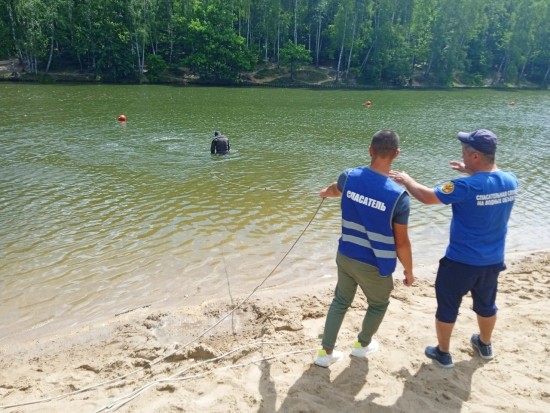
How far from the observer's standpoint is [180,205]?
37.1 ft

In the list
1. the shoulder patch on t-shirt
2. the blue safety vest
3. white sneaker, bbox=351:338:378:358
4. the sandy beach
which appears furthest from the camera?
white sneaker, bbox=351:338:378:358

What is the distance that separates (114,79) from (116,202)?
147ft

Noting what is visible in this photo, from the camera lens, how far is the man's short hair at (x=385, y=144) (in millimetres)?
3826

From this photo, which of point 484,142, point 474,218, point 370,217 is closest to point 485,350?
point 474,218

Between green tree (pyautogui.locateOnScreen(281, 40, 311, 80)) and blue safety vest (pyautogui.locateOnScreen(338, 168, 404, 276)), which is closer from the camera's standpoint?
blue safety vest (pyautogui.locateOnScreen(338, 168, 404, 276))

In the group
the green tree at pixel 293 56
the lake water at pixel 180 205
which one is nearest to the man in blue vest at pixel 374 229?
the lake water at pixel 180 205

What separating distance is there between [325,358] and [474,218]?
207 centimetres

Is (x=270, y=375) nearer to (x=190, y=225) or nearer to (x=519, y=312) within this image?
(x=519, y=312)

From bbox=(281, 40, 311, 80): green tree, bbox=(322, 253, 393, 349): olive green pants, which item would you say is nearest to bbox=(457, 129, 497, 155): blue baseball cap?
bbox=(322, 253, 393, 349): olive green pants

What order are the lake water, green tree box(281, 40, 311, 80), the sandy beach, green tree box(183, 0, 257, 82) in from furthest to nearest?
green tree box(281, 40, 311, 80)
green tree box(183, 0, 257, 82)
the lake water
the sandy beach

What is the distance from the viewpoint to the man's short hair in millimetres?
3826

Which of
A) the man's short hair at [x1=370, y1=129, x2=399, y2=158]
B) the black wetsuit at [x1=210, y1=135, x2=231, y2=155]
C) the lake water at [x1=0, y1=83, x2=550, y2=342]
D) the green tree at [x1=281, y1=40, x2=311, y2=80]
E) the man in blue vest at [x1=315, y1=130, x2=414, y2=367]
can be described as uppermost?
the green tree at [x1=281, y1=40, x2=311, y2=80]

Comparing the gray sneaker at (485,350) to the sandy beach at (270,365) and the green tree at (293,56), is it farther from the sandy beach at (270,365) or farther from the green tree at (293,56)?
the green tree at (293,56)

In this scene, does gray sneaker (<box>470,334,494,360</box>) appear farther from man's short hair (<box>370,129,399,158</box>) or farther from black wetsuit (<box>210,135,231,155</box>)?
black wetsuit (<box>210,135,231,155</box>)
